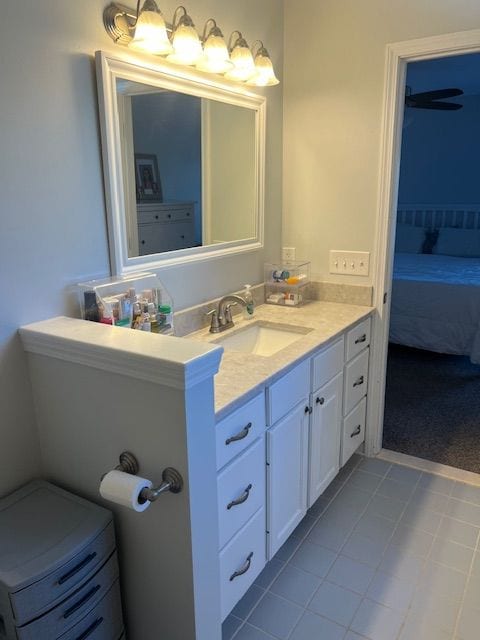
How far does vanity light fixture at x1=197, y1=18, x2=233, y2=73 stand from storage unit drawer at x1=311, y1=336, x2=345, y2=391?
45.8 inches

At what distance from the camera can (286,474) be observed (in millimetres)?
1750

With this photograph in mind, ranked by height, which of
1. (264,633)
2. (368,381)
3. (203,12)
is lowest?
(264,633)

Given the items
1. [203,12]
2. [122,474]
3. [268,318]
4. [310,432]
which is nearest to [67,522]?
[122,474]

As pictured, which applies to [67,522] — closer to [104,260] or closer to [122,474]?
[122,474]

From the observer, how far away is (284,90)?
7.95ft

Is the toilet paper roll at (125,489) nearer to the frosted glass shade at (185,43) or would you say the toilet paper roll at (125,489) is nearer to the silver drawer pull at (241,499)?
the silver drawer pull at (241,499)

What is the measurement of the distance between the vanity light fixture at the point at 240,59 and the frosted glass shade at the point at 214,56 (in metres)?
0.11

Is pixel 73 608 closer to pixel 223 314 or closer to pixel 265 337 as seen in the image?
pixel 223 314

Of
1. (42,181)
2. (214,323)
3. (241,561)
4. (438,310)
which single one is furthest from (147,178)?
(438,310)

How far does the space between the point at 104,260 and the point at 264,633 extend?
4.42 ft

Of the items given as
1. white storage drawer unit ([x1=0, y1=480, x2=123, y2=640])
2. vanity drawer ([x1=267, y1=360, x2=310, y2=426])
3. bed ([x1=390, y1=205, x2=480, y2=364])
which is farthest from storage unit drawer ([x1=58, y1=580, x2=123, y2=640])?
bed ([x1=390, y1=205, x2=480, y2=364])

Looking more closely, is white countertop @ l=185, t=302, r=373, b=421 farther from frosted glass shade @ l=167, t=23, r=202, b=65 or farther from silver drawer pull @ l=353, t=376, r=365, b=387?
frosted glass shade @ l=167, t=23, r=202, b=65

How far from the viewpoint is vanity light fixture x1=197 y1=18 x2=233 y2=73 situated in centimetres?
175

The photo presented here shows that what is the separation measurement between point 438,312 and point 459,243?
2.08 m
